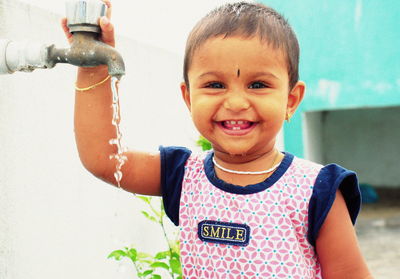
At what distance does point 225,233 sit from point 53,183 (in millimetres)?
710

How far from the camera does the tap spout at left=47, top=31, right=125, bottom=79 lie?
112 centimetres

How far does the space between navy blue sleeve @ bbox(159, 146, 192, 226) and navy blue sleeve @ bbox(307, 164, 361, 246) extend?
34 cm

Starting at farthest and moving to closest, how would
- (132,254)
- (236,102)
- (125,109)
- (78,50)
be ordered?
(125,109), (132,254), (236,102), (78,50)

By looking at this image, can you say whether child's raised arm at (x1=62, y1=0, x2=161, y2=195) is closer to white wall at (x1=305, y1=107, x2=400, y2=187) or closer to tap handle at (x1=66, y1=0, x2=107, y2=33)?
tap handle at (x1=66, y1=0, x2=107, y2=33)

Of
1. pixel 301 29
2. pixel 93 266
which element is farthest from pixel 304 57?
pixel 93 266

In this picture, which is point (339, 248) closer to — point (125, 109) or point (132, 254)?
point (132, 254)

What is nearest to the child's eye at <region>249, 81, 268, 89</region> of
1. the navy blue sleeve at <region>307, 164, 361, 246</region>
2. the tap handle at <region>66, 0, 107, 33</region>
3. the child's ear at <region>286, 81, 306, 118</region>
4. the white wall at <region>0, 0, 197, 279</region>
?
the child's ear at <region>286, 81, 306, 118</region>

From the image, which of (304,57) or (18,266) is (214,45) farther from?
(304,57)

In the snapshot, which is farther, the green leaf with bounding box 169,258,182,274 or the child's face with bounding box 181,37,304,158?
the green leaf with bounding box 169,258,182,274

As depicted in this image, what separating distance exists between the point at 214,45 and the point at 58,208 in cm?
86

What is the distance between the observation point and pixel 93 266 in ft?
6.79

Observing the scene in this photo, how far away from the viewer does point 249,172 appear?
138cm

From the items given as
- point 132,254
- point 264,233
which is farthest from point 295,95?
point 132,254

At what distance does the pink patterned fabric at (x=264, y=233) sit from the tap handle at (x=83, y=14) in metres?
0.50
